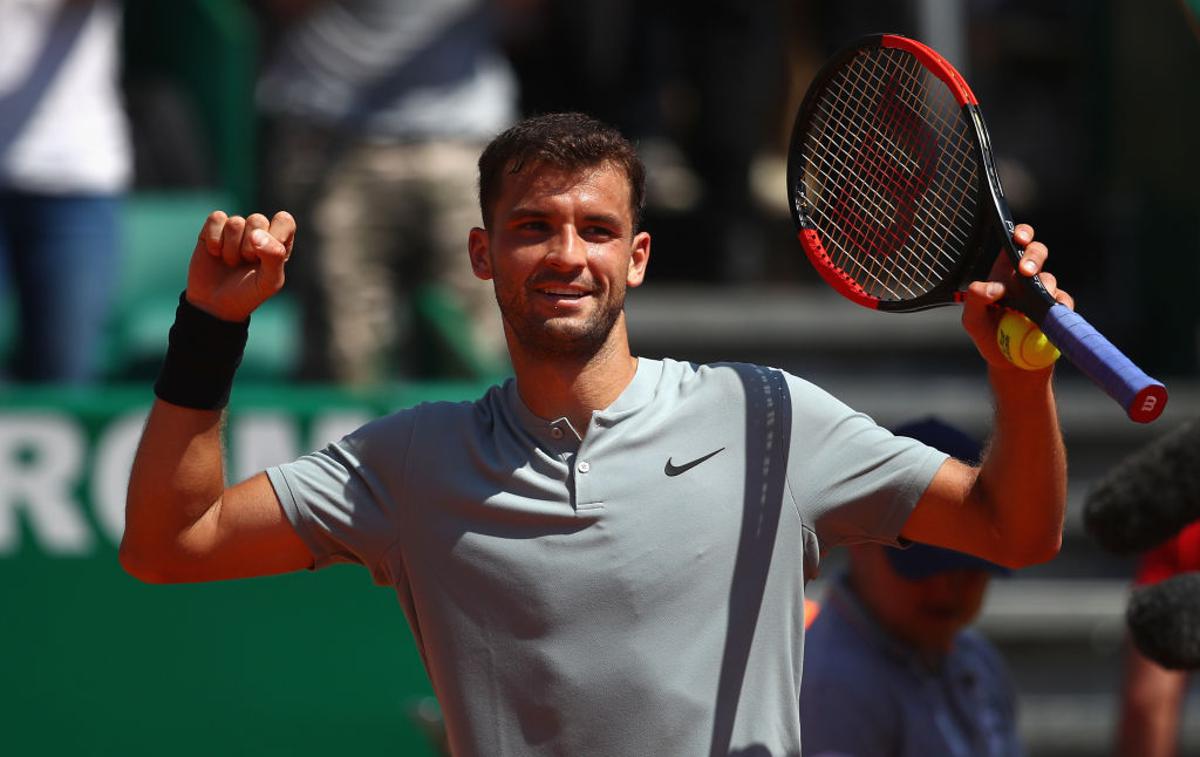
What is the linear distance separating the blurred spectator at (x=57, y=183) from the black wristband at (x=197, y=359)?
2.62m

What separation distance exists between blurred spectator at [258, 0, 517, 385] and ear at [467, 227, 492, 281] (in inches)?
91.5

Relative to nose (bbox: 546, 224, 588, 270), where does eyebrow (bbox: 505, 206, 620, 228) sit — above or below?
above

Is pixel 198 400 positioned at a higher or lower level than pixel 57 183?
lower

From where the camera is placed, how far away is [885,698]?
3.38 m

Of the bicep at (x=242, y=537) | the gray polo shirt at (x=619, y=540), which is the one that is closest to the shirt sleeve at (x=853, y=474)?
the gray polo shirt at (x=619, y=540)

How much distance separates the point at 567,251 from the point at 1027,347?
24.3 inches

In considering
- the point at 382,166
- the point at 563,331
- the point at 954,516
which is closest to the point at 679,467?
the point at 563,331

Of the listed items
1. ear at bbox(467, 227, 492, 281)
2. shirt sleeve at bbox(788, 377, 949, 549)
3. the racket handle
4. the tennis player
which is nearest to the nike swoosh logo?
the tennis player

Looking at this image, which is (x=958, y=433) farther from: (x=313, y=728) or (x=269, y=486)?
(x=313, y=728)

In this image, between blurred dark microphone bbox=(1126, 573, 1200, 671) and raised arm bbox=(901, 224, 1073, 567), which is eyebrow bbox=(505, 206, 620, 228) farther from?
blurred dark microphone bbox=(1126, 573, 1200, 671)

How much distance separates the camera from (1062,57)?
8.00 meters

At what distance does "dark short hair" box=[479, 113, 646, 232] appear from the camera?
2562mm

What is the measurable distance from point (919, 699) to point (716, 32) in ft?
13.8

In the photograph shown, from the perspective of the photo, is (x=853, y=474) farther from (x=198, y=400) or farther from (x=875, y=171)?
(x=198, y=400)
